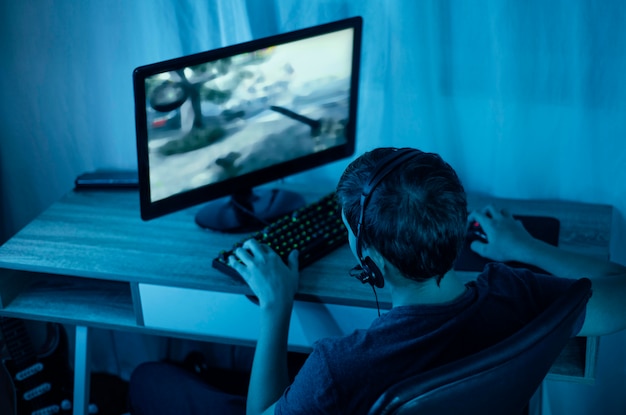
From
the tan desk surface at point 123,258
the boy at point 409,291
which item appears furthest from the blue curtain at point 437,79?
the boy at point 409,291

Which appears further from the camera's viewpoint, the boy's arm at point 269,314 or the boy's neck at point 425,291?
the boy's arm at point 269,314

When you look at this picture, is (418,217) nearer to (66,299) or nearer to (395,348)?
(395,348)

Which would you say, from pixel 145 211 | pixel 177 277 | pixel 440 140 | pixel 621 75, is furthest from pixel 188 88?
pixel 621 75

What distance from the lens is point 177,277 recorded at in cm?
149

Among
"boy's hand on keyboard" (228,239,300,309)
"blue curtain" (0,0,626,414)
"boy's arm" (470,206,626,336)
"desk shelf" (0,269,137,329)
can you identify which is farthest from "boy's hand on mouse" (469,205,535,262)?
"desk shelf" (0,269,137,329)

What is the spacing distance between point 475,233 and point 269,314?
0.47 meters

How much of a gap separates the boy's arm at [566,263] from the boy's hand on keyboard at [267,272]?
15.1 inches

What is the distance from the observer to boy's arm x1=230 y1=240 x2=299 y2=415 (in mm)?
1263

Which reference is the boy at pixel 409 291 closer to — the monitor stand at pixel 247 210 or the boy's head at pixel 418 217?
the boy's head at pixel 418 217

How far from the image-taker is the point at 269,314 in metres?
1.35

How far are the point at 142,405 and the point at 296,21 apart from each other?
0.92 meters

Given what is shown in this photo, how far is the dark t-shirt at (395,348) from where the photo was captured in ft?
3.29

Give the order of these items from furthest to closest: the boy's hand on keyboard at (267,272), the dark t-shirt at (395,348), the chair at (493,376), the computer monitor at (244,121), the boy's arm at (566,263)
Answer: the computer monitor at (244,121) < the boy's hand on keyboard at (267,272) < the boy's arm at (566,263) < the dark t-shirt at (395,348) < the chair at (493,376)

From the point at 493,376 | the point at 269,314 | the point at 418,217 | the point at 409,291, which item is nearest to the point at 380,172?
the point at 418,217
